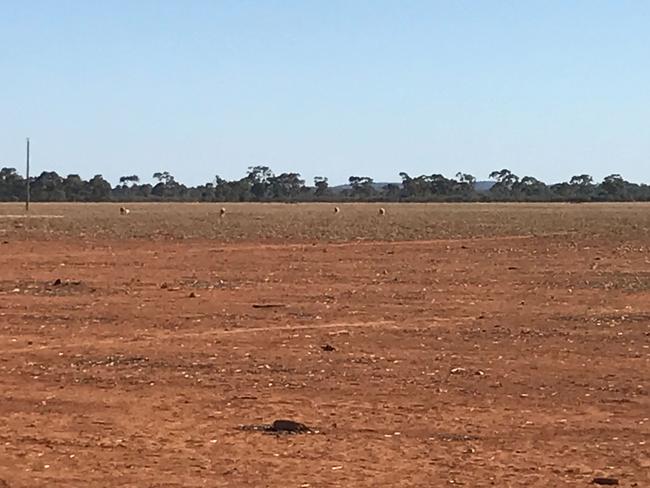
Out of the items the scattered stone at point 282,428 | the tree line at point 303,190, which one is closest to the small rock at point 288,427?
the scattered stone at point 282,428

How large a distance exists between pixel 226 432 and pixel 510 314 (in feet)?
27.7

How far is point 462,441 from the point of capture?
333 inches

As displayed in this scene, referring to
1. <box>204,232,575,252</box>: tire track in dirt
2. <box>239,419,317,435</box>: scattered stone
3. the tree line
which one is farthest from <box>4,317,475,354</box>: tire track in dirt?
the tree line

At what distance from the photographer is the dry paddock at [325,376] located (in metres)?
7.78

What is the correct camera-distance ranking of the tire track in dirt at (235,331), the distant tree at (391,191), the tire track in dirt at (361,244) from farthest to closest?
the distant tree at (391,191) → the tire track in dirt at (361,244) → the tire track in dirt at (235,331)

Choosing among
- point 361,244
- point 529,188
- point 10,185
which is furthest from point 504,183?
point 361,244

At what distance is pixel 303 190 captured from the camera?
170 metres

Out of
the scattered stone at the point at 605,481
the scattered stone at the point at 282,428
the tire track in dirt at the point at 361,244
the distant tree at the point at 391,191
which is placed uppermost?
the distant tree at the point at 391,191

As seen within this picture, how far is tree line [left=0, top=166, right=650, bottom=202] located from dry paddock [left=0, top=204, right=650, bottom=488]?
127 m

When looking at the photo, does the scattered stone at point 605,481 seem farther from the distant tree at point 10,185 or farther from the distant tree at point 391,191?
the distant tree at point 391,191

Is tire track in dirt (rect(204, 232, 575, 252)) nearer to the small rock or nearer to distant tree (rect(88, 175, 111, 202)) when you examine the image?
the small rock

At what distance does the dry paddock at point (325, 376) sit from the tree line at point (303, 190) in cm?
12711

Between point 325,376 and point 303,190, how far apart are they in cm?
15857

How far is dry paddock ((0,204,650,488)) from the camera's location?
778 centimetres
